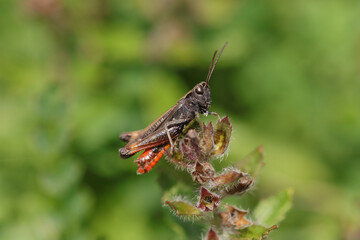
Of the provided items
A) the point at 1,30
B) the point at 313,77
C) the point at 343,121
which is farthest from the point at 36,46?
the point at 343,121

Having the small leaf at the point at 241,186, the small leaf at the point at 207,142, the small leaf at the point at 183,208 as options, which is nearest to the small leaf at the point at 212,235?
the small leaf at the point at 183,208

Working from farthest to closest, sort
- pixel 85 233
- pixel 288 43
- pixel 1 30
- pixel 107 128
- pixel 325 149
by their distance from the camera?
1. pixel 1 30
2. pixel 288 43
3. pixel 325 149
4. pixel 107 128
5. pixel 85 233

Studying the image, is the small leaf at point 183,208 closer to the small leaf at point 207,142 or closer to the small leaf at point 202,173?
→ the small leaf at point 202,173

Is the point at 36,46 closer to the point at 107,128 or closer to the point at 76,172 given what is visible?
the point at 107,128

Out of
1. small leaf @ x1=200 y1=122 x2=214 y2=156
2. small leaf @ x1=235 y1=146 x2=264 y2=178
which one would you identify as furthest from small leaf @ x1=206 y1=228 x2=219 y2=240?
small leaf @ x1=235 y1=146 x2=264 y2=178

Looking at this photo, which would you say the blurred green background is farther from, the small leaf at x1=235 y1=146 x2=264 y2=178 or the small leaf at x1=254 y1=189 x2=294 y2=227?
the small leaf at x1=235 y1=146 x2=264 y2=178

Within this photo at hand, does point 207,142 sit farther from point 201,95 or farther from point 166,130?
point 201,95
